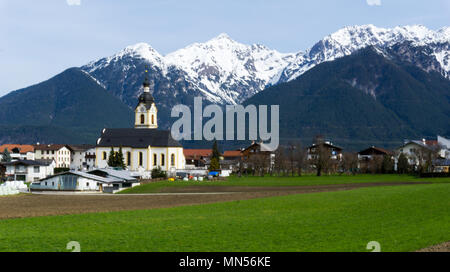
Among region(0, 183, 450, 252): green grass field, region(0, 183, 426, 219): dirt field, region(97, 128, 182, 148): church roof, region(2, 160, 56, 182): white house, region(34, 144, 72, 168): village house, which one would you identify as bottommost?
region(0, 183, 426, 219): dirt field

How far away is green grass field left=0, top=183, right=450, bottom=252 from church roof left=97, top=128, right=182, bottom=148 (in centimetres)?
10012

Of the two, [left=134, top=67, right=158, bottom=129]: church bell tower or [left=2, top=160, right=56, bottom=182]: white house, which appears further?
[left=134, top=67, right=158, bottom=129]: church bell tower

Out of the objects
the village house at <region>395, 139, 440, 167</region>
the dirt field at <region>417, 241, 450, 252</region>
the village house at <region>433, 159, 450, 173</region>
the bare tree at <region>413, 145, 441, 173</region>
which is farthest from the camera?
the village house at <region>433, 159, 450, 173</region>

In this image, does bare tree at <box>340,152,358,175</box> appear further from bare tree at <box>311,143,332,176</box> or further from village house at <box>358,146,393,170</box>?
bare tree at <box>311,143,332,176</box>

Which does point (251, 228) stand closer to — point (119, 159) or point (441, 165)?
point (119, 159)

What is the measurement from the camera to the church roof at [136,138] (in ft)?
479

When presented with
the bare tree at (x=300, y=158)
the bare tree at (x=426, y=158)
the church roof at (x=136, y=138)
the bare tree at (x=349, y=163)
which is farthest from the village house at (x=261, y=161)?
the bare tree at (x=426, y=158)

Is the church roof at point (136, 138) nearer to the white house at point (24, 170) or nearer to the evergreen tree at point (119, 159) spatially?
the evergreen tree at point (119, 159)

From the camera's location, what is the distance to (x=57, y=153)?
188750mm

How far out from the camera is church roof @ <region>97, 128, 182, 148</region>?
146m

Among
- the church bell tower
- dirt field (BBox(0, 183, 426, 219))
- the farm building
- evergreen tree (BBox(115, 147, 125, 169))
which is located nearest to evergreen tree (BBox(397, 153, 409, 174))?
evergreen tree (BBox(115, 147, 125, 169))

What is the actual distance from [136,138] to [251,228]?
4681 inches

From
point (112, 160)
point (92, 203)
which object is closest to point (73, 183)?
point (92, 203)
